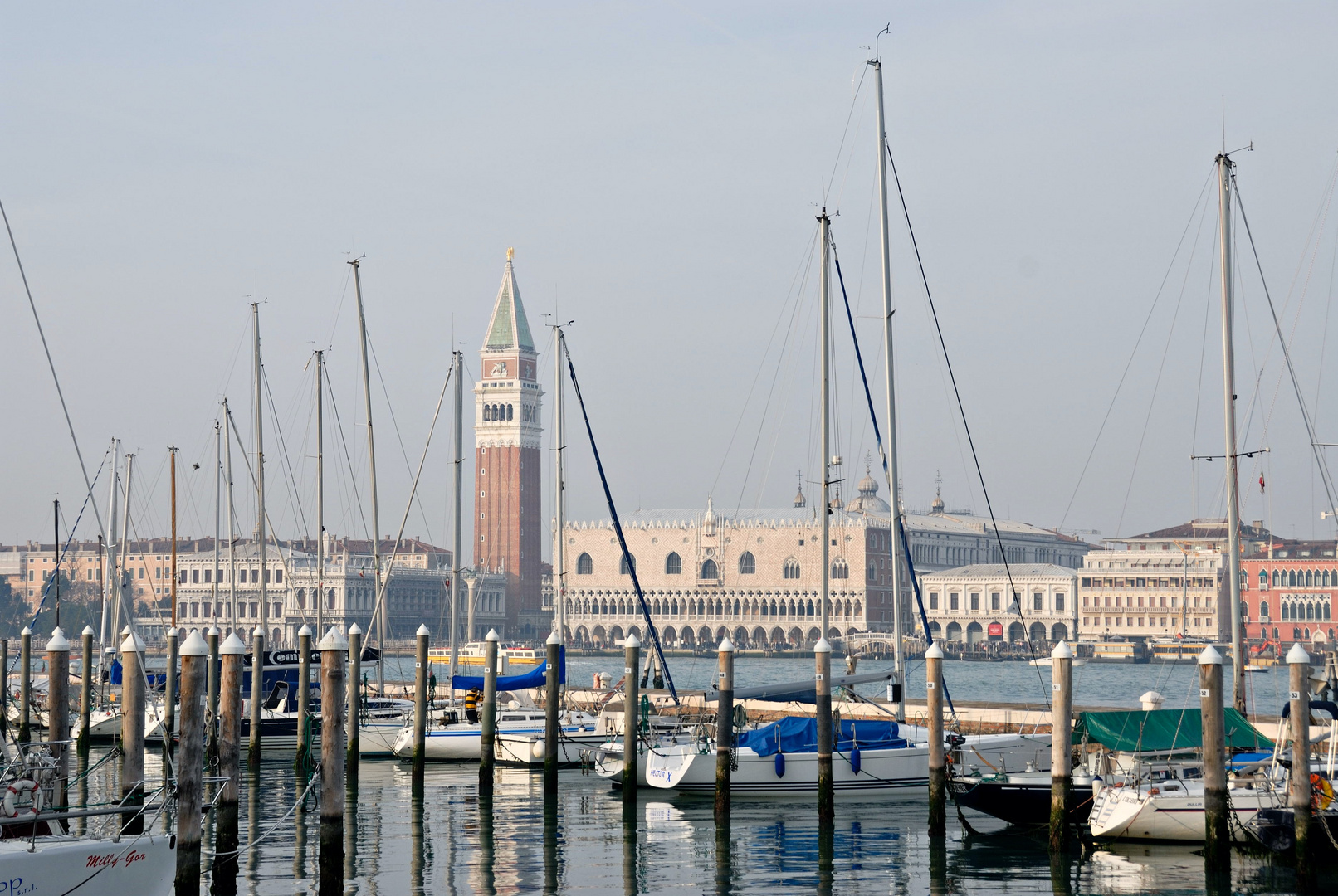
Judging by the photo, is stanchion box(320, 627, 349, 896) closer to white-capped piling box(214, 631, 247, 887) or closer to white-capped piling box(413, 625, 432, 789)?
white-capped piling box(214, 631, 247, 887)

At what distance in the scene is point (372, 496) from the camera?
34906mm

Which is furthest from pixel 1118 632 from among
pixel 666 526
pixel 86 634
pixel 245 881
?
pixel 245 881

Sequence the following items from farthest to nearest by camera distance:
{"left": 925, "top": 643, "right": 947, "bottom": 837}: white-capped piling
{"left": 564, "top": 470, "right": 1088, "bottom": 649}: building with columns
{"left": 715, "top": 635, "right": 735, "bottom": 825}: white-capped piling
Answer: {"left": 564, "top": 470, "right": 1088, "bottom": 649}: building with columns
{"left": 715, "top": 635, "right": 735, "bottom": 825}: white-capped piling
{"left": 925, "top": 643, "right": 947, "bottom": 837}: white-capped piling

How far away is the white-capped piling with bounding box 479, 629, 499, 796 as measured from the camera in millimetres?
23391

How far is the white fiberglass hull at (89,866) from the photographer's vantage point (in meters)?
12.5

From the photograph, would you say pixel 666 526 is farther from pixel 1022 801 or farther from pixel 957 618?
pixel 1022 801

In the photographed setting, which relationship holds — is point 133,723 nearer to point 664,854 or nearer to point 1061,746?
point 664,854

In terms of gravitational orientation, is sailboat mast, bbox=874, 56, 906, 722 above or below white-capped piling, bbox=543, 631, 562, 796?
above

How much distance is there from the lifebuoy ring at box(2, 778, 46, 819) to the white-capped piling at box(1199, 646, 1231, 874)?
10674 mm

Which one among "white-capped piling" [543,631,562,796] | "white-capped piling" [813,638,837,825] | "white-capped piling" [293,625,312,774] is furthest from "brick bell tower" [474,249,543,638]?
"white-capped piling" [813,638,837,825]

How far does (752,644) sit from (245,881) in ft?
338

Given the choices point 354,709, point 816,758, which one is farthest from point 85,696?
point 816,758

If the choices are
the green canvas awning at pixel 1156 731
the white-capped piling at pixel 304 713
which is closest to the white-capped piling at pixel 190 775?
the green canvas awning at pixel 1156 731

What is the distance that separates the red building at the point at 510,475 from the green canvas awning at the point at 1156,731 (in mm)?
103305
